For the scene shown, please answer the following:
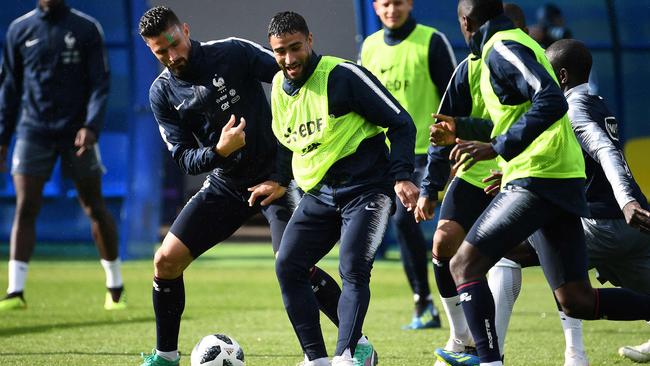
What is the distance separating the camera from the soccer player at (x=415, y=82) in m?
8.95

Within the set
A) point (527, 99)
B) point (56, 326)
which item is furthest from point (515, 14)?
point (56, 326)

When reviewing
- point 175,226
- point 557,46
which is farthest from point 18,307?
point 557,46

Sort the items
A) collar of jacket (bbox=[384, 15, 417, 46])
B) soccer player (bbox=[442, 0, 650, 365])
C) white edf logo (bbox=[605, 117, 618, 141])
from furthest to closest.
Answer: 1. collar of jacket (bbox=[384, 15, 417, 46])
2. white edf logo (bbox=[605, 117, 618, 141])
3. soccer player (bbox=[442, 0, 650, 365])

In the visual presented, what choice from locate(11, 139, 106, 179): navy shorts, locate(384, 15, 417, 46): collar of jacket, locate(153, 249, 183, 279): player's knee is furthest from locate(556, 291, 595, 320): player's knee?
locate(11, 139, 106, 179): navy shorts

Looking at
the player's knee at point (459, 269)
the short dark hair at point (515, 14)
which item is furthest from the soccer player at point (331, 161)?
the short dark hair at point (515, 14)

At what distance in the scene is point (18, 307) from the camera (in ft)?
33.8

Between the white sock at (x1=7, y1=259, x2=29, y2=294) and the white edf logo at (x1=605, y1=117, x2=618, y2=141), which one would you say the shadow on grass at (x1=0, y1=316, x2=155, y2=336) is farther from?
the white edf logo at (x1=605, y1=117, x2=618, y2=141)

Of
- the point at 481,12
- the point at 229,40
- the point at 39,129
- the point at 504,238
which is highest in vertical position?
the point at 481,12

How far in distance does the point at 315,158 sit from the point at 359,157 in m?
0.23

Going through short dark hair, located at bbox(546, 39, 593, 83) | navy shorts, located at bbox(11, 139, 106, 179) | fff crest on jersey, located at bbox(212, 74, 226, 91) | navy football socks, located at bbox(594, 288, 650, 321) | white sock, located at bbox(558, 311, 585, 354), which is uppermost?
short dark hair, located at bbox(546, 39, 593, 83)

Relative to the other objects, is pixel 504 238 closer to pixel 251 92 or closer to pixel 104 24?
pixel 251 92

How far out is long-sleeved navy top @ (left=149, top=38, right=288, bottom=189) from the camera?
6.51 m

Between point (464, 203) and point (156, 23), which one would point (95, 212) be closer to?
point (156, 23)

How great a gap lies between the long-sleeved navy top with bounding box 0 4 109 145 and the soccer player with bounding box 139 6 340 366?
164 inches
